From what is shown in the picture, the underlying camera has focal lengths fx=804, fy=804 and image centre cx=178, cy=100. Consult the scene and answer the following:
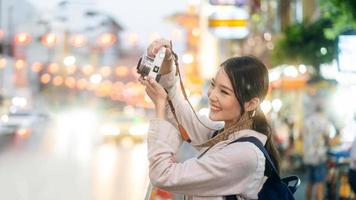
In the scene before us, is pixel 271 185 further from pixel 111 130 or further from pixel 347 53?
pixel 111 130

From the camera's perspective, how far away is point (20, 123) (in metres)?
33.1

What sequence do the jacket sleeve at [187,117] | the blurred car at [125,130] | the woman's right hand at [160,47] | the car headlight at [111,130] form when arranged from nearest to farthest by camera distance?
the woman's right hand at [160,47], the jacket sleeve at [187,117], the blurred car at [125,130], the car headlight at [111,130]

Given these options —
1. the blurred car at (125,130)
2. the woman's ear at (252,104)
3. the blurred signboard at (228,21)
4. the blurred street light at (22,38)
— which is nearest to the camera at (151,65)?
the woman's ear at (252,104)

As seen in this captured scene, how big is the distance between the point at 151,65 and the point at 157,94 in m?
0.11

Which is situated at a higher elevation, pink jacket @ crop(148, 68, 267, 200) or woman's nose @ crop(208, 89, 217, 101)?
woman's nose @ crop(208, 89, 217, 101)

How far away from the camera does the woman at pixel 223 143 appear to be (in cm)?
263

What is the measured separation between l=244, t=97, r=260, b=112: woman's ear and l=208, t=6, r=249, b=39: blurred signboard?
91.1ft

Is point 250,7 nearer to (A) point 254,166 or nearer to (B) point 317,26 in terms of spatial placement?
(B) point 317,26

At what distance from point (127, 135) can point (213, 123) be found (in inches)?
1246

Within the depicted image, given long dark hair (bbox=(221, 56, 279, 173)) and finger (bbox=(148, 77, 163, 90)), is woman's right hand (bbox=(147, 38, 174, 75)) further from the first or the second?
long dark hair (bbox=(221, 56, 279, 173))

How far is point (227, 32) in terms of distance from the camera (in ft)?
103

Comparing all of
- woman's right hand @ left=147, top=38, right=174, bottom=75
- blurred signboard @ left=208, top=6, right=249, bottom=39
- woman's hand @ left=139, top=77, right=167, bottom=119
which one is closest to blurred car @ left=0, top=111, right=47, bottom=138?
blurred signboard @ left=208, top=6, right=249, bottom=39

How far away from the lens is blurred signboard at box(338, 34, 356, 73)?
30.9ft

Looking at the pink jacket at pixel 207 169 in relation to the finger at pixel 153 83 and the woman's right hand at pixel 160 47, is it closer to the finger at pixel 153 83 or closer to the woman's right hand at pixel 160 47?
the finger at pixel 153 83
